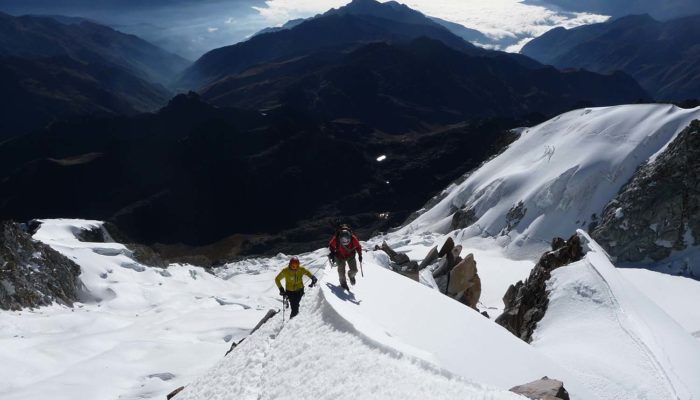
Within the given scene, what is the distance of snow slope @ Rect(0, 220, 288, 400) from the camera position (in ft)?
55.5

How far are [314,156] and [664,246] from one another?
285 ft

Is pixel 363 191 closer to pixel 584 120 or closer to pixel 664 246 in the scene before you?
pixel 584 120

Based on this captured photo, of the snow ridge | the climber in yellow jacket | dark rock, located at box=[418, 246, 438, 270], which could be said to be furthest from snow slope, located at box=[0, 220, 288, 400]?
dark rock, located at box=[418, 246, 438, 270]

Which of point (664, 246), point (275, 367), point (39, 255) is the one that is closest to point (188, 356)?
point (275, 367)

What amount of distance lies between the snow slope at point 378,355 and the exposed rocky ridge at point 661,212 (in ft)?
98.3

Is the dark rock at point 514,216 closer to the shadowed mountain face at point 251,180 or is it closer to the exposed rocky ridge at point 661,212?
the exposed rocky ridge at point 661,212

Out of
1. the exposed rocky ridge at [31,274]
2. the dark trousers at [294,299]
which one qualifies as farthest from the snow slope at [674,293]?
the exposed rocky ridge at [31,274]

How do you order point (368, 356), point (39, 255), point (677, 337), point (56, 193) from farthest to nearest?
1. point (56, 193)
2. point (39, 255)
3. point (677, 337)
4. point (368, 356)

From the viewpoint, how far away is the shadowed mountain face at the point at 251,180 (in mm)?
100188

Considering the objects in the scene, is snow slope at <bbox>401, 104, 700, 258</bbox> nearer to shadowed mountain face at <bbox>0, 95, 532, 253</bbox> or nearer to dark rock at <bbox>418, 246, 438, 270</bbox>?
dark rock at <bbox>418, 246, 438, 270</bbox>

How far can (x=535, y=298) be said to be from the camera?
1927 centimetres

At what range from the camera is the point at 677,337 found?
45.7ft

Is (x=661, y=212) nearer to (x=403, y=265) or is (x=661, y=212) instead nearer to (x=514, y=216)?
(x=514, y=216)

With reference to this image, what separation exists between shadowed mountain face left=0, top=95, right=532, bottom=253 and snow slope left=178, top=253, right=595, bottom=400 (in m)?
70.9
